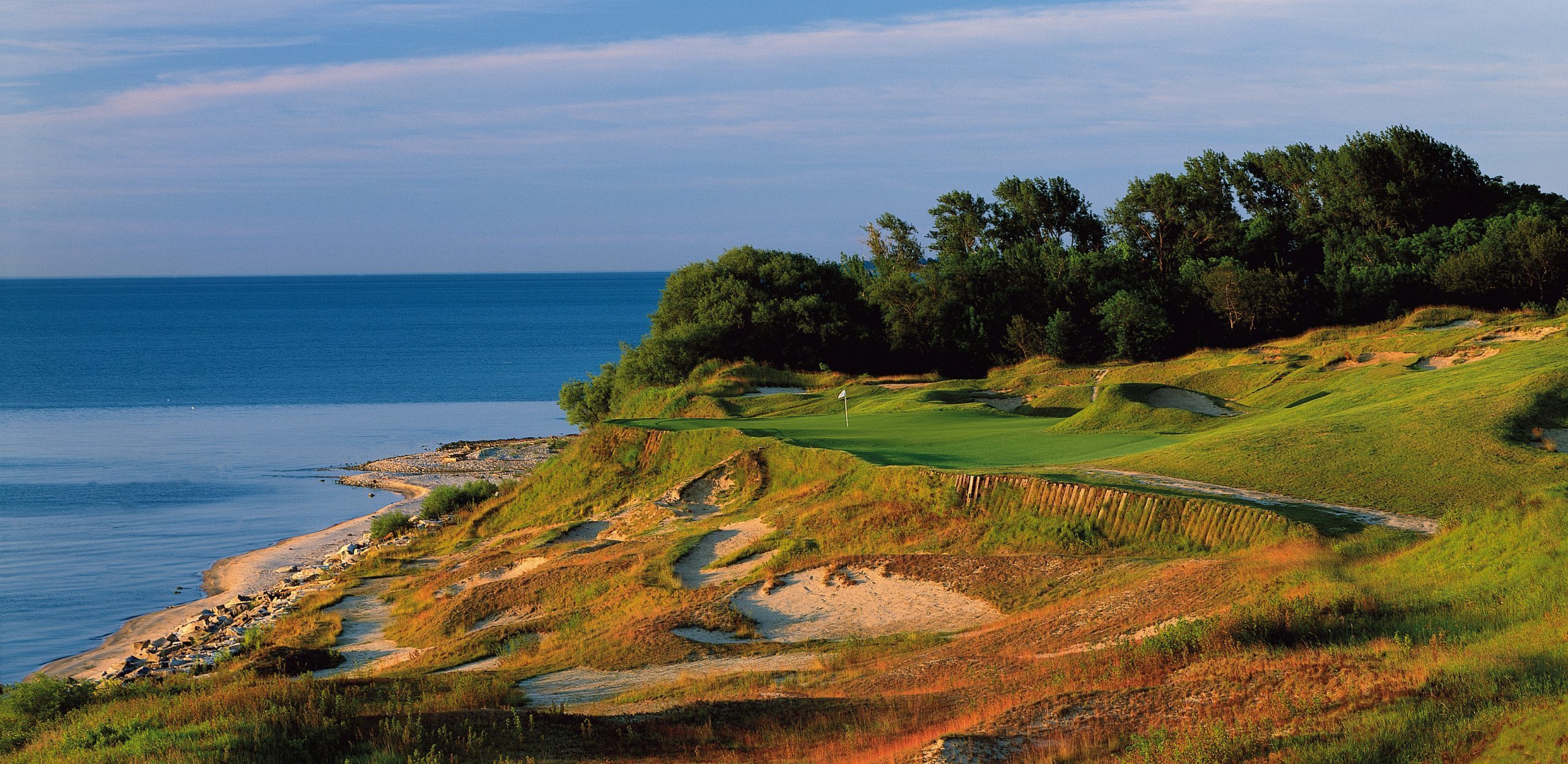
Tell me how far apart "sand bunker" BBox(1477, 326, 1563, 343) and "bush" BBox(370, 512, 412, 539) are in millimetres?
31769

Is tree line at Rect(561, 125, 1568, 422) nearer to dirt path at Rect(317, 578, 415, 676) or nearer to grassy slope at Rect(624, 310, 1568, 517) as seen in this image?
grassy slope at Rect(624, 310, 1568, 517)

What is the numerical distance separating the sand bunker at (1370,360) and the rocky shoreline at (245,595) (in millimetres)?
26883

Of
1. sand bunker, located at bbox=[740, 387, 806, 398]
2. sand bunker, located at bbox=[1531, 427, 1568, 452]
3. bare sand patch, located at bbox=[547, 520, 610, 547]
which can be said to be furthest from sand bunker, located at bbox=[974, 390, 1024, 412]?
sand bunker, located at bbox=[1531, 427, 1568, 452]

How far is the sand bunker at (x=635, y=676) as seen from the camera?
13.6 m

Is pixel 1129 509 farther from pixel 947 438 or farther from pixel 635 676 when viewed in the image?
pixel 947 438

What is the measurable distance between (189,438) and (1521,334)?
2346 inches

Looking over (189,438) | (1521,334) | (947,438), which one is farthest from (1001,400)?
(189,438)

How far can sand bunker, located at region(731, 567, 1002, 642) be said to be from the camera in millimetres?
15664

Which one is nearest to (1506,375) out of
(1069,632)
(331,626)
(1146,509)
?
(1146,509)

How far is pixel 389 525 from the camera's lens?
34.1m

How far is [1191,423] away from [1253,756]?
715 inches

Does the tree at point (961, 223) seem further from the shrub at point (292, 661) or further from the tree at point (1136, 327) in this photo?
the shrub at point (292, 661)

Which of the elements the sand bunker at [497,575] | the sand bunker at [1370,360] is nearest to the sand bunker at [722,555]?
the sand bunker at [497,575]

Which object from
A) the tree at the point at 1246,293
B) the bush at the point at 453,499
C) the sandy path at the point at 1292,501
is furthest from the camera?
the tree at the point at 1246,293
